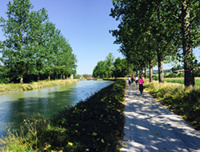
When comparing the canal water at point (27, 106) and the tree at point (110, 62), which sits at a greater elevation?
the tree at point (110, 62)

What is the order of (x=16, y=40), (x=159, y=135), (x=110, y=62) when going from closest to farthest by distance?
(x=159, y=135), (x=16, y=40), (x=110, y=62)

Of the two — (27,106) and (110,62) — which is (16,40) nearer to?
(27,106)

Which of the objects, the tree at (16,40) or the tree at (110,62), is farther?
the tree at (110,62)

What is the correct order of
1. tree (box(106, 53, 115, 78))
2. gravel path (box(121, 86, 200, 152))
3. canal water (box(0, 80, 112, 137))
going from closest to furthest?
gravel path (box(121, 86, 200, 152)), canal water (box(0, 80, 112, 137)), tree (box(106, 53, 115, 78))

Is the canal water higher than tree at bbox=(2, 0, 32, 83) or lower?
lower

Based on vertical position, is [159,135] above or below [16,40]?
below

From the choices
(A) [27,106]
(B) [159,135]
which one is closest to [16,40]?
(A) [27,106]

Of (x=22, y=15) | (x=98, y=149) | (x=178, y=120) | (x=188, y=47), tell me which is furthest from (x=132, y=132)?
(x=22, y=15)

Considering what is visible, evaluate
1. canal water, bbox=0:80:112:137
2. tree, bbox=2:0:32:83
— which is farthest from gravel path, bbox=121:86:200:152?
tree, bbox=2:0:32:83

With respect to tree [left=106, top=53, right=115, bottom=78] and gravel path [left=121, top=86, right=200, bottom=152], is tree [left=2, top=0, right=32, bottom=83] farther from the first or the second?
tree [left=106, top=53, right=115, bottom=78]

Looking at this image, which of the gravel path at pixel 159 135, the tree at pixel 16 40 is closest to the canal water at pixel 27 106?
the gravel path at pixel 159 135

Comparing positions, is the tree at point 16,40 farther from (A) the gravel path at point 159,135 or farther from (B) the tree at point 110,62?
(B) the tree at point 110,62

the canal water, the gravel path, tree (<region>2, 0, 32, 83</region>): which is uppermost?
tree (<region>2, 0, 32, 83</region>)

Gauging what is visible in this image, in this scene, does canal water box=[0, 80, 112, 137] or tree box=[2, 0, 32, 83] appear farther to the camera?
tree box=[2, 0, 32, 83]
